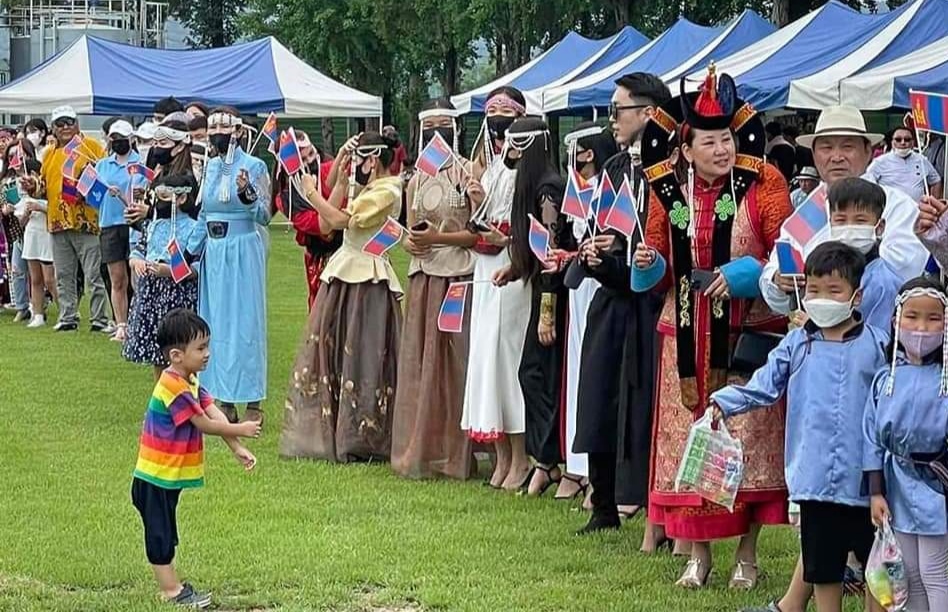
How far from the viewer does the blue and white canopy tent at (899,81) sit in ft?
42.6

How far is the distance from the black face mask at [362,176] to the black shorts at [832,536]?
4.07m

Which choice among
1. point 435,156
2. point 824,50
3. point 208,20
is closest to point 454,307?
point 435,156

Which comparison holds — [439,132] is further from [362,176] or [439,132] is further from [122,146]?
[122,146]

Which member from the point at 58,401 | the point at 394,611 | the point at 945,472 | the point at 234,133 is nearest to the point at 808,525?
the point at 945,472

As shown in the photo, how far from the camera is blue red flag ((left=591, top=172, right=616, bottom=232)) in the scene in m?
6.45

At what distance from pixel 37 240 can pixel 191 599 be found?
34.1 ft

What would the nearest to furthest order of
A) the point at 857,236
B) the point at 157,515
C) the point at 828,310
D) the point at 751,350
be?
the point at 828,310 → the point at 857,236 → the point at 157,515 → the point at 751,350

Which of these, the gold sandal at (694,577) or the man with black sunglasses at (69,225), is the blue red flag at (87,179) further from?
the gold sandal at (694,577)

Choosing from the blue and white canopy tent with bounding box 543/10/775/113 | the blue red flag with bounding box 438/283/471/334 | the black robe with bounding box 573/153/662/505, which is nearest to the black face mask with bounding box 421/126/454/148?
the blue red flag with bounding box 438/283/471/334

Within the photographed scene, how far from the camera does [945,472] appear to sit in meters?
4.63

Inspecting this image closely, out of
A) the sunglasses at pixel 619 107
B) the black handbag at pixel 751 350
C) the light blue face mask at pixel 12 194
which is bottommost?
the black handbag at pixel 751 350

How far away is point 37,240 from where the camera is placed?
15469 mm

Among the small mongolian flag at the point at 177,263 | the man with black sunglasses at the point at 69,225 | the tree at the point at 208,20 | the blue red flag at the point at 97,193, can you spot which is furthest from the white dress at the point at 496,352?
the tree at the point at 208,20

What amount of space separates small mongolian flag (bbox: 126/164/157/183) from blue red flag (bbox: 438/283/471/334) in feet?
9.23
